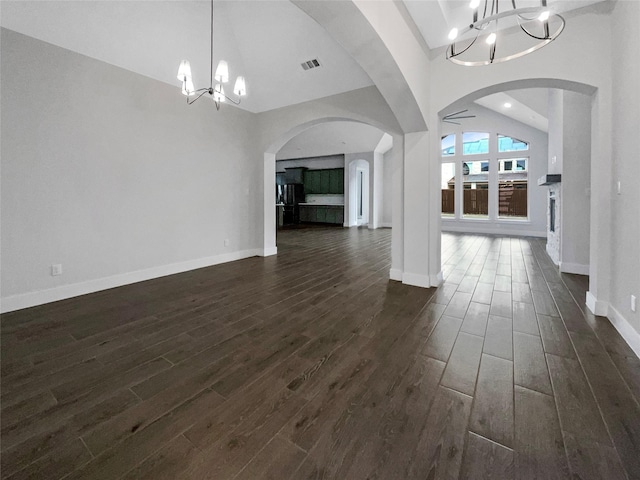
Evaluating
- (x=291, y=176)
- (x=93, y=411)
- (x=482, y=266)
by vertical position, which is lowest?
(x=93, y=411)

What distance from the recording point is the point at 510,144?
29.6 ft

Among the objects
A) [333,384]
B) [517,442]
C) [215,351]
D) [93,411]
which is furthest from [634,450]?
[93,411]

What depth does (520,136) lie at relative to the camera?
8742 millimetres

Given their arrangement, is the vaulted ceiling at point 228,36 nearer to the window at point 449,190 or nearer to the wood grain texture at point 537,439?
the wood grain texture at point 537,439

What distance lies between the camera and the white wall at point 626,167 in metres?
2.16

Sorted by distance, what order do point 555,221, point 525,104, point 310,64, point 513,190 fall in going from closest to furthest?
point 310,64 → point 555,221 → point 525,104 → point 513,190

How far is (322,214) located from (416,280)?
9.09m

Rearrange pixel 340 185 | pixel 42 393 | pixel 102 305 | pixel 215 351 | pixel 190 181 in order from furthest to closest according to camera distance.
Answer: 1. pixel 340 185
2. pixel 190 181
3. pixel 102 305
4. pixel 215 351
5. pixel 42 393

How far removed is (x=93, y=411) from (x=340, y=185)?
11128mm

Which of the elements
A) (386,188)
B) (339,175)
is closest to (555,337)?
(386,188)

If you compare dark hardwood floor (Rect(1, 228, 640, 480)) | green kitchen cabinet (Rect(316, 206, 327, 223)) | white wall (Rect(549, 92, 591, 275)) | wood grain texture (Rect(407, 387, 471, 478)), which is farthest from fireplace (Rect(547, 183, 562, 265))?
green kitchen cabinet (Rect(316, 206, 327, 223))

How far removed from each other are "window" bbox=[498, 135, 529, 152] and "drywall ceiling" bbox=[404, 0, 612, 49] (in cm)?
706

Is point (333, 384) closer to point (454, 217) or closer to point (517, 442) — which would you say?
point (517, 442)

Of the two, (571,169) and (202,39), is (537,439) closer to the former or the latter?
(571,169)
